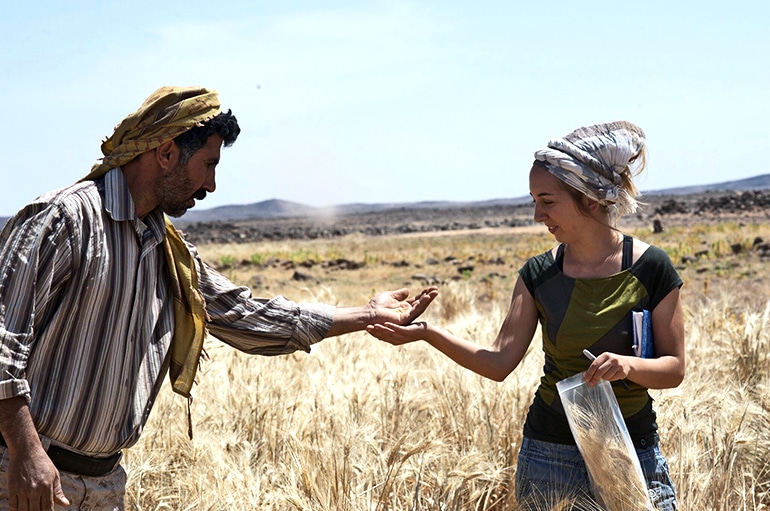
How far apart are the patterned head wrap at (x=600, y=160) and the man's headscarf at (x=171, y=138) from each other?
3.44ft

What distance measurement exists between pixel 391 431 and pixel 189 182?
2100mm

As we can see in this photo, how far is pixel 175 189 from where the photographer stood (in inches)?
113

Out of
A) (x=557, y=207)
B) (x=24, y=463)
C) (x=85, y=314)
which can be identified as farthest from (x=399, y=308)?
(x=24, y=463)

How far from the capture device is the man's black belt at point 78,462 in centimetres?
266

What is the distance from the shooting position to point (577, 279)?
285 centimetres

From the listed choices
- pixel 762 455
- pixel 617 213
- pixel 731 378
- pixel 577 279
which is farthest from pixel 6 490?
pixel 731 378

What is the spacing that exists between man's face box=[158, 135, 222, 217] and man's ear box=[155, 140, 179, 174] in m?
0.02

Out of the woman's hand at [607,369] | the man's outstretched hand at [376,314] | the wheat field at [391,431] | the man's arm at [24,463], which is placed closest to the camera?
the man's arm at [24,463]

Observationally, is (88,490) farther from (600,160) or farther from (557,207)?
(600,160)

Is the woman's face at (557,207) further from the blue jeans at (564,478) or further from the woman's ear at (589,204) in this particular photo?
the blue jeans at (564,478)

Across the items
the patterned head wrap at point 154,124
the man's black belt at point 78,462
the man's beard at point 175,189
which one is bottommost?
the man's black belt at point 78,462

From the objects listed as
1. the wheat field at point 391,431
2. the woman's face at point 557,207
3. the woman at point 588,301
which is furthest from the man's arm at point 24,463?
the woman's face at point 557,207

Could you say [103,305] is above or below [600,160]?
below

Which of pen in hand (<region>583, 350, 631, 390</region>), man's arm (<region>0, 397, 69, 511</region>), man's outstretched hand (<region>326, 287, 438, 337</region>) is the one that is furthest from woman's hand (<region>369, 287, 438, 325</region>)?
man's arm (<region>0, 397, 69, 511</region>)
